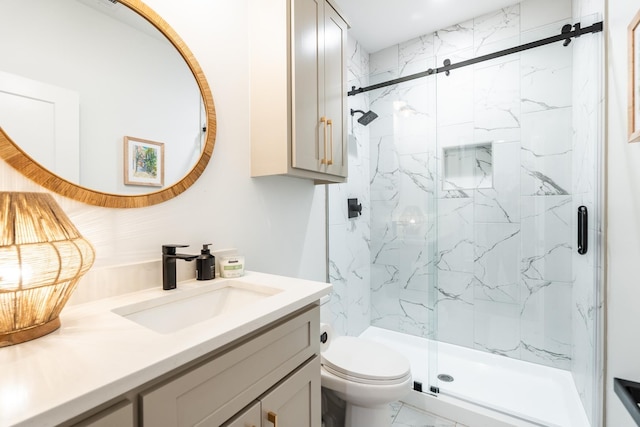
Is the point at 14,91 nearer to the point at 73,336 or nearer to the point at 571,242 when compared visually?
the point at 73,336

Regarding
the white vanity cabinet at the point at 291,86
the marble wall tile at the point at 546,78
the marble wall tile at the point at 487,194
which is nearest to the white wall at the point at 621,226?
the marble wall tile at the point at 487,194

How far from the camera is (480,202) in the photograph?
7.73ft

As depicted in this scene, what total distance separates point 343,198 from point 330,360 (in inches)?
48.5

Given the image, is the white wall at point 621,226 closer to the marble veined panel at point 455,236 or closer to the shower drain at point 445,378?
the shower drain at point 445,378

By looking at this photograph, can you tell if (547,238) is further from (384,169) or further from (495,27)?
(495,27)

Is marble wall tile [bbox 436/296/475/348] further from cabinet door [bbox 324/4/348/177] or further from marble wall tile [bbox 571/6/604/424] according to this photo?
cabinet door [bbox 324/4/348/177]

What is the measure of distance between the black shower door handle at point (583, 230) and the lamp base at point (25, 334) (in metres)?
2.43

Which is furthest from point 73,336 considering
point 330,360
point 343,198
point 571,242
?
point 571,242

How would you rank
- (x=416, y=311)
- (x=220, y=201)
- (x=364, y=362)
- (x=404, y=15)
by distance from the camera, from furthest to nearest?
(x=416, y=311) < (x=404, y=15) < (x=364, y=362) < (x=220, y=201)

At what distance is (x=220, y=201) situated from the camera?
1.27 metres

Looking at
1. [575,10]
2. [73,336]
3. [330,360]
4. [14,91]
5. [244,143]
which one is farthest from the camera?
[575,10]

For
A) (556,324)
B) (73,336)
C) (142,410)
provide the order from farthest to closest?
(556,324), (73,336), (142,410)

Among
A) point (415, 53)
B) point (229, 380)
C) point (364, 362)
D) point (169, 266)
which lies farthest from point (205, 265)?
point (415, 53)

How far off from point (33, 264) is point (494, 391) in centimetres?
242
